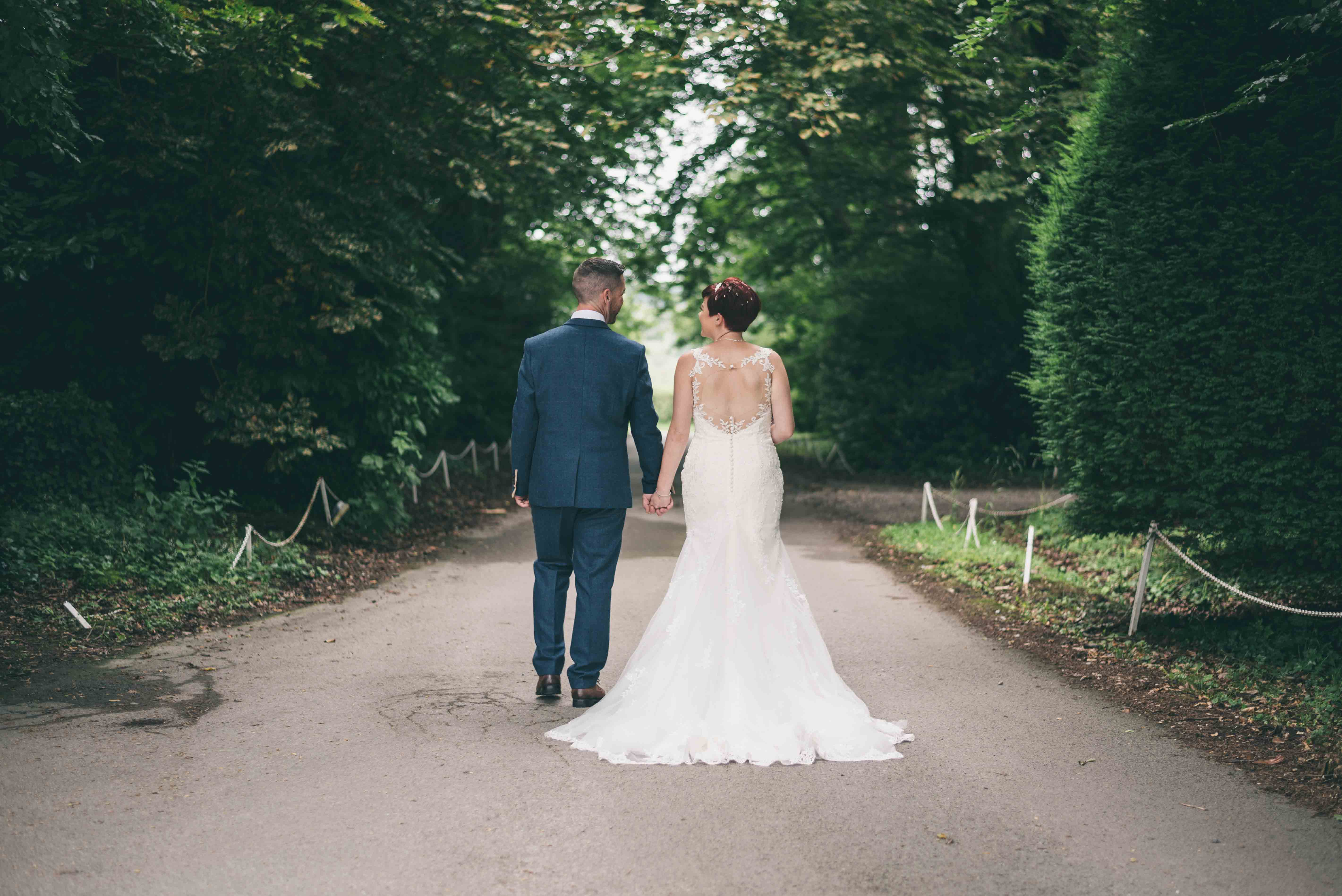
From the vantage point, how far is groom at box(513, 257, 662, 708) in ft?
19.1

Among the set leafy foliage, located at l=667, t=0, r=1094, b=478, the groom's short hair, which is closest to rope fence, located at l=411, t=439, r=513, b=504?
leafy foliage, located at l=667, t=0, r=1094, b=478

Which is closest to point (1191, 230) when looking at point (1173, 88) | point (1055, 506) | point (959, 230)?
point (1173, 88)

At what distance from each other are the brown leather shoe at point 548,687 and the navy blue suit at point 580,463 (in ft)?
0.11

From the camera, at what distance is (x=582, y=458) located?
5.82 metres

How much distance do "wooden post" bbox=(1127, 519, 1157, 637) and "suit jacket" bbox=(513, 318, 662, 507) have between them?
4.05 meters

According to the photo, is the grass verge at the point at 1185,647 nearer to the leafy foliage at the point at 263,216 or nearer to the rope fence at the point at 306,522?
the rope fence at the point at 306,522

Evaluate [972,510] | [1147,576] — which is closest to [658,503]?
[1147,576]

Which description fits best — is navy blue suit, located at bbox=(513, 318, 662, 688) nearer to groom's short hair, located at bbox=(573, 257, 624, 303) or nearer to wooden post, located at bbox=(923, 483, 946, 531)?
groom's short hair, located at bbox=(573, 257, 624, 303)

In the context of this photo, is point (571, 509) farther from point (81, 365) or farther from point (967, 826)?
point (81, 365)

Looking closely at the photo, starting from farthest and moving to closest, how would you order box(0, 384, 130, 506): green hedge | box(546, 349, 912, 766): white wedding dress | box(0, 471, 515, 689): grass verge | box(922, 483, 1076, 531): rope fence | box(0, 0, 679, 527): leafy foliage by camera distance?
box(922, 483, 1076, 531): rope fence, box(0, 0, 679, 527): leafy foliage, box(0, 384, 130, 506): green hedge, box(0, 471, 515, 689): grass verge, box(546, 349, 912, 766): white wedding dress

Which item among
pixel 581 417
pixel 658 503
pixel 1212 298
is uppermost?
pixel 1212 298

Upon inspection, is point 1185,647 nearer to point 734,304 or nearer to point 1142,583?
point 1142,583

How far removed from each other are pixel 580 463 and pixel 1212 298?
Answer: 4434mm

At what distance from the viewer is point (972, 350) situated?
77.0 ft
